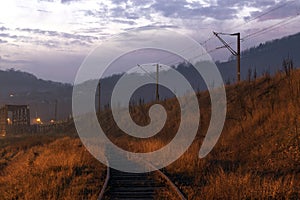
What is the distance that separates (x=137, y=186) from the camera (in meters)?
13.2

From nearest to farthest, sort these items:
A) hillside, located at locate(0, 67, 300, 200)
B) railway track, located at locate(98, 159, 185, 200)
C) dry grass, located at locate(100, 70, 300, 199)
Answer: dry grass, located at locate(100, 70, 300, 199)
hillside, located at locate(0, 67, 300, 200)
railway track, located at locate(98, 159, 185, 200)

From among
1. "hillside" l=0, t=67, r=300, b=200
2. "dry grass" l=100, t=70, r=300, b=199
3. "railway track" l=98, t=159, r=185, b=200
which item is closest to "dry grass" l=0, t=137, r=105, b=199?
"hillside" l=0, t=67, r=300, b=200

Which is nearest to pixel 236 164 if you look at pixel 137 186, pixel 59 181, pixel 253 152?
pixel 253 152

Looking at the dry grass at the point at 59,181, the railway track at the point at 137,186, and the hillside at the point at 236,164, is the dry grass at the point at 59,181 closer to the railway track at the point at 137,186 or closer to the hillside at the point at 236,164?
the hillside at the point at 236,164

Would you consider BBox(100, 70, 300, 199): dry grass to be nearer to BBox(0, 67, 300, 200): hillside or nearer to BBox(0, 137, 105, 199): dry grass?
BBox(0, 67, 300, 200): hillside

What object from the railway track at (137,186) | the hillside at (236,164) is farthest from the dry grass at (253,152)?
the railway track at (137,186)

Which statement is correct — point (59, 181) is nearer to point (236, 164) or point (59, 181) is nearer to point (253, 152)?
point (236, 164)

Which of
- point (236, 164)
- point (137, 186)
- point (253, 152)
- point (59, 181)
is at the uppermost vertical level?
point (59, 181)

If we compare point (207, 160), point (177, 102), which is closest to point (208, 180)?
point (207, 160)

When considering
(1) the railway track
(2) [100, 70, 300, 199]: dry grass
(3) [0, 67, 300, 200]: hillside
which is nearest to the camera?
(2) [100, 70, 300, 199]: dry grass

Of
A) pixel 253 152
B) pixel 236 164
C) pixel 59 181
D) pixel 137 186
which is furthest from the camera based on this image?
pixel 253 152

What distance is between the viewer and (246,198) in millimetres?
9953

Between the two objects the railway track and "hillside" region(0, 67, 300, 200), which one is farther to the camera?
the railway track

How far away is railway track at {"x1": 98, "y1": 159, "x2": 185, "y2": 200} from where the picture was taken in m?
11.6
